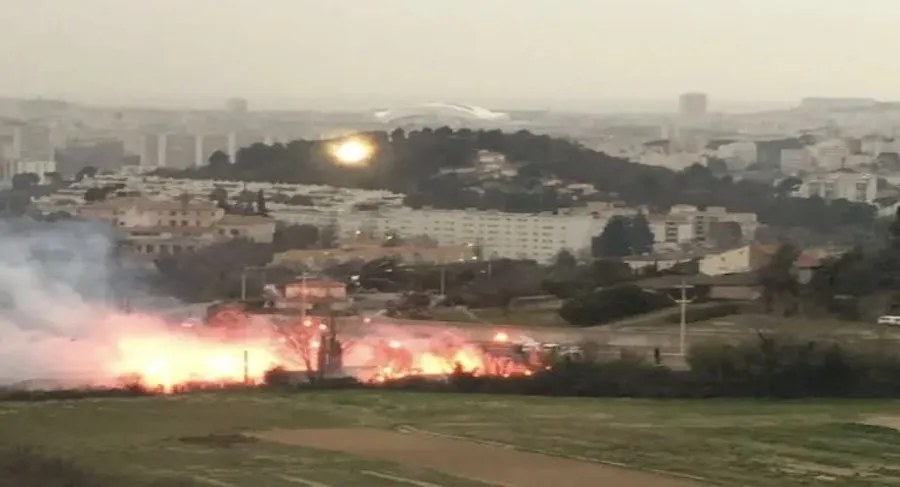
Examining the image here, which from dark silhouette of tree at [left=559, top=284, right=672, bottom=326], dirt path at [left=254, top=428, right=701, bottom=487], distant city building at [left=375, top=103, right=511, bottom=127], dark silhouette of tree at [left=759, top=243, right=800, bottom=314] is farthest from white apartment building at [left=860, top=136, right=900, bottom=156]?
dirt path at [left=254, top=428, right=701, bottom=487]

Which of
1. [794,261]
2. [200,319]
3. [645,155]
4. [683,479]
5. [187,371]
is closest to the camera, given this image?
[683,479]

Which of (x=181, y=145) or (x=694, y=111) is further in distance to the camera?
(x=694, y=111)

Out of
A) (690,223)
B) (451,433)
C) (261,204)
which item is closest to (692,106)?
(690,223)

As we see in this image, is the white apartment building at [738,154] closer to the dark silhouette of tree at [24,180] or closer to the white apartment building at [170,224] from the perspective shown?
the white apartment building at [170,224]

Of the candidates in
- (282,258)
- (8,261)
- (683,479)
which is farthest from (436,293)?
(683,479)

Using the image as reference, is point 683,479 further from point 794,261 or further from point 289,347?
point 794,261

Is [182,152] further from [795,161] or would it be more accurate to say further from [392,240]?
[795,161]

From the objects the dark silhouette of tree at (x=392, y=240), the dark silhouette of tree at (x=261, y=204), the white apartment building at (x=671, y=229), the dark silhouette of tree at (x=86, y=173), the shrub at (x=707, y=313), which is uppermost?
the dark silhouette of tree at (x=86, y=173)

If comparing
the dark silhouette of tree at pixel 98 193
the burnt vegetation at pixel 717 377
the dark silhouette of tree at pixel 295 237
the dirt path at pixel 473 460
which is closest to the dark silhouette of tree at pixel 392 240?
the dark silhouette of tree at pixel 295 237
